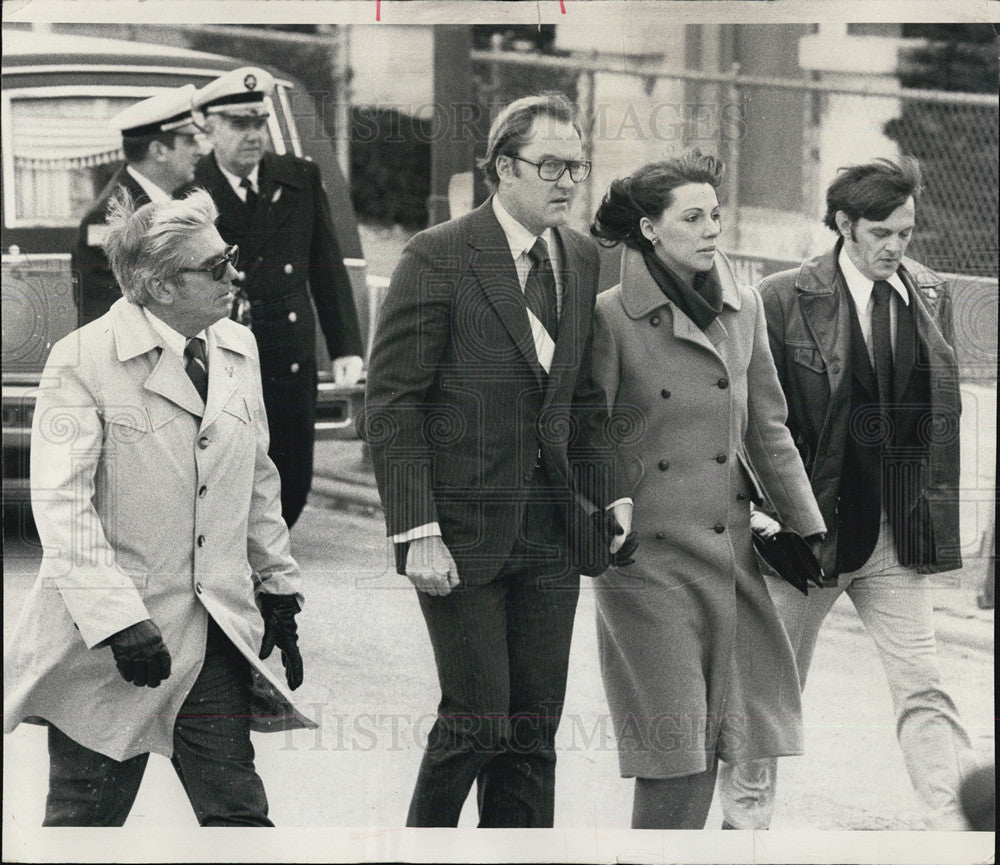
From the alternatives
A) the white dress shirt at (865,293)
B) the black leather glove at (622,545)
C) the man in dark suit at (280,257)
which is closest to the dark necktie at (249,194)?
the man in dark suit at (280,257)

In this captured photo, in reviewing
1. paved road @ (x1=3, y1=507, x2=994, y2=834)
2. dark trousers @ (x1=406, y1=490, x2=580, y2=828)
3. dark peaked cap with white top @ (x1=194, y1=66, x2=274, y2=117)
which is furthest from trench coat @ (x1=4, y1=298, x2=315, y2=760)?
dark peaked cap with white top @ (x1=194, y1=66, x2=274, y2=117)

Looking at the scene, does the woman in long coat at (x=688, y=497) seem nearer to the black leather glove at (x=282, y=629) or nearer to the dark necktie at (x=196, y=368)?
the black leather glove at (x=282, y=629)

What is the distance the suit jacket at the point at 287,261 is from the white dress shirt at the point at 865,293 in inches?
59.6

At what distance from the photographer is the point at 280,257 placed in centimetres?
525

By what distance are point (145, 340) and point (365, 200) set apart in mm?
779

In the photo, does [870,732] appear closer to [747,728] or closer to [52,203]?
[747,728]

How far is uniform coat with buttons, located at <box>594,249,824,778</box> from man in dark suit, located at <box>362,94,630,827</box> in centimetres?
12

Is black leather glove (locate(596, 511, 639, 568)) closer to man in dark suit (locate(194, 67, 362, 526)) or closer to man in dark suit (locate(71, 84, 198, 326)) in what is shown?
man in dark suit (locate(194, 67, 362, 526))

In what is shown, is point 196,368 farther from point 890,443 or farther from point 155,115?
point 890,443

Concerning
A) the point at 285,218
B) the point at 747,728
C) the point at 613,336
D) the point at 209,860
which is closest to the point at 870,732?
the point at 747,728

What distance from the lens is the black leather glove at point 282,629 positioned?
5180mm

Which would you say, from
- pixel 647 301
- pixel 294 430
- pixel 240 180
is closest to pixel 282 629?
pixel 294 430

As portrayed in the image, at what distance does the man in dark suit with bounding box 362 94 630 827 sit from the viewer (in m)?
5.12

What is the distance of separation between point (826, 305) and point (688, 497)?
748mm
